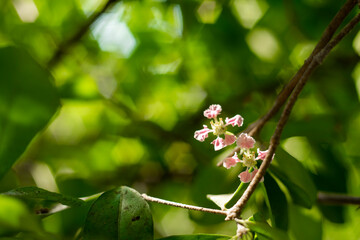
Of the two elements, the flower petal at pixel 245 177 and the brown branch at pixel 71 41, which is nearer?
the flower petal at pixel 245 177

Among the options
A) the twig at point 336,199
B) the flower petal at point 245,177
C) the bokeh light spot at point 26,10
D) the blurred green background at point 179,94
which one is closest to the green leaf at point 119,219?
the flower petal at point 245,177

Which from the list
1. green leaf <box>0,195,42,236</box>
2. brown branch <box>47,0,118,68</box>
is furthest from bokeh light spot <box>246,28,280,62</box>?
green leaf <box>0,195,42,236</box>

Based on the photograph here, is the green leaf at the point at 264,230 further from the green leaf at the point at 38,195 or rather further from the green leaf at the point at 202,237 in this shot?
the green leaf at the point at 38,195

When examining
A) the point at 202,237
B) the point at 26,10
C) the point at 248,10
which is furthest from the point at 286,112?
the point at 26,10

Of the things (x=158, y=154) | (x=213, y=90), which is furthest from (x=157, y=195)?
(x=213, y=90)

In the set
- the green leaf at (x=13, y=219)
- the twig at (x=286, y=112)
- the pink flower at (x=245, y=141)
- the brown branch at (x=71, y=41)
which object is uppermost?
the twig at (x=286, y=112)

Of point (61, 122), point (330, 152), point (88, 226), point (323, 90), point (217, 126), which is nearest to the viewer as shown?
point (88, 226)

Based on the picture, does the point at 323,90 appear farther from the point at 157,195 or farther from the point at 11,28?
the point at 11,28
